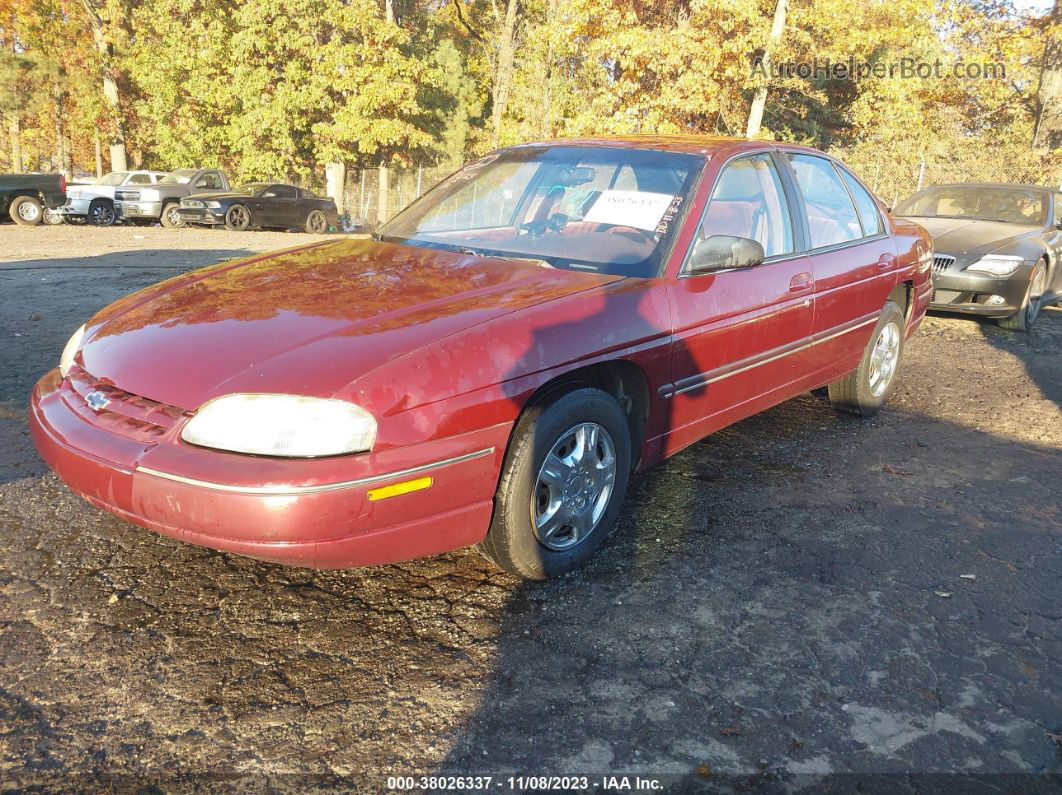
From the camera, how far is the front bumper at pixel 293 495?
95.4 inches

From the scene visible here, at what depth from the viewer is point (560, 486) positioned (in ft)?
10.1

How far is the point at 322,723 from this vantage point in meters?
2.32

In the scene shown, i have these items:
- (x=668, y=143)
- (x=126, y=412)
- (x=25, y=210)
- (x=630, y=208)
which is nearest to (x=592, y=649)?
(x=126, y=412)

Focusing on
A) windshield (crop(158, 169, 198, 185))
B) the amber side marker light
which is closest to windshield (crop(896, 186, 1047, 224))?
the amber side marker light

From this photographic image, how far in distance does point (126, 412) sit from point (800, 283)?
308 centimetres

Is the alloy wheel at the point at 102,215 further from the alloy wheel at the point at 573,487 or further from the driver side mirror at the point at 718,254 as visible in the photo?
the alloy wheel at the point at 573,487

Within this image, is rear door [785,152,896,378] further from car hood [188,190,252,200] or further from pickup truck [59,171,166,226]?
pickup truck [59,171,166,226]

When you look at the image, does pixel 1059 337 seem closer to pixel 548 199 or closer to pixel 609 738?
pixel 548 199

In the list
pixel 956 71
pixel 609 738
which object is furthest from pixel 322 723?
pixel 956 71

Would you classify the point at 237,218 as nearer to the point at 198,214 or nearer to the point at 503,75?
the point at 198,214

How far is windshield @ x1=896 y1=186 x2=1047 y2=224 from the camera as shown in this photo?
9.70m

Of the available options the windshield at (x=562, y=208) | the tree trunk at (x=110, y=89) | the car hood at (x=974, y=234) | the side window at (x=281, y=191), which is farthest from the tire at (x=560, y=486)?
the tree trunk at (x=110, y=89)

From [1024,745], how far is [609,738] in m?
1.14

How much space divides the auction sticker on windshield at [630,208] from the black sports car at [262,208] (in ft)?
62.6
